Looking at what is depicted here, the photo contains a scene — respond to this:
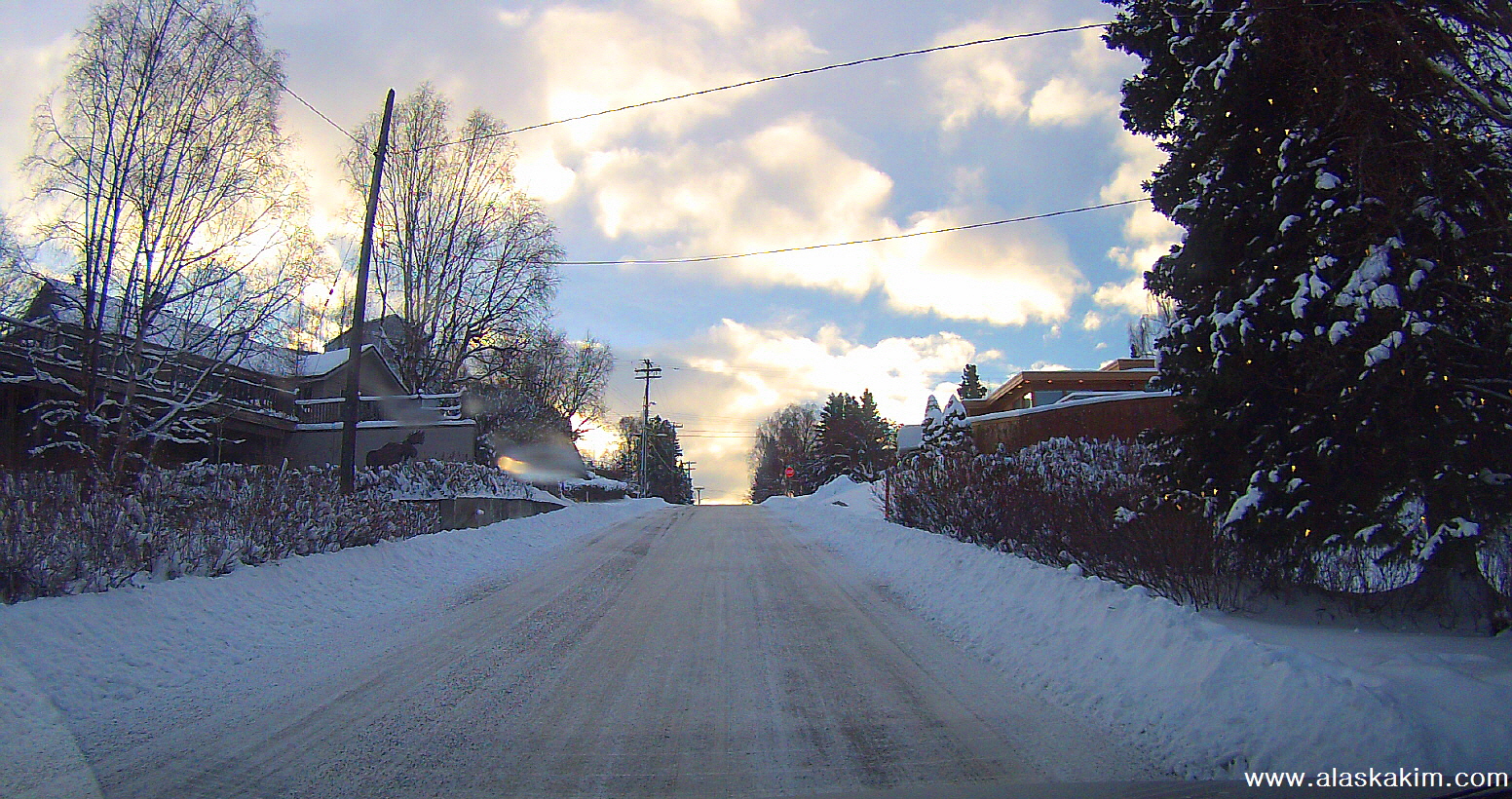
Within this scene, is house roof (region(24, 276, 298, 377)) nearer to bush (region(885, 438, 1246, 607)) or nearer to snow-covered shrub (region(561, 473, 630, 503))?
bush (region(885, 438, 1246, 607))

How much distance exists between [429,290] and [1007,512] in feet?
76.4

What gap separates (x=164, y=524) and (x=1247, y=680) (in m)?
9.67

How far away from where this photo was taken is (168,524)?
808 centimetres

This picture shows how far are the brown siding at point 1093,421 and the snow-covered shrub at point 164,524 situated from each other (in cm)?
1477

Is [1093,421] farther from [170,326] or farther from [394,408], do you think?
[170,326]

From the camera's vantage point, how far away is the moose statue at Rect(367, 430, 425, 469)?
22241mm

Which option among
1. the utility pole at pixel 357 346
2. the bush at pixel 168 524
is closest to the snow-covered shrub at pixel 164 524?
the bush at pixel 168 524

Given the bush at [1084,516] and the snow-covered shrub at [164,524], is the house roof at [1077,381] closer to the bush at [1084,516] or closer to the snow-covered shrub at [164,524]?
the bush at [1084,516]

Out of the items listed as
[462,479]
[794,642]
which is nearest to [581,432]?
[462,479]

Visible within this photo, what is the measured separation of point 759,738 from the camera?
180 inches

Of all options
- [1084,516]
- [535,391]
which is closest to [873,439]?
[535,391]

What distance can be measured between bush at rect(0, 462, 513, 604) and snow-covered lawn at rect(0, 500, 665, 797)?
249mm

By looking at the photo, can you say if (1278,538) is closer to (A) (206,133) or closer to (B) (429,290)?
(A) (206,133)

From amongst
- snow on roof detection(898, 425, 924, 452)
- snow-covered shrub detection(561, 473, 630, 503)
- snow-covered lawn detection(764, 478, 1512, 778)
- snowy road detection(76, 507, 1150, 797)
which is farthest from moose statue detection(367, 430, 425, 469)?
snow on roof detection(898, 425, 924, 452)
